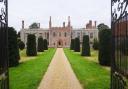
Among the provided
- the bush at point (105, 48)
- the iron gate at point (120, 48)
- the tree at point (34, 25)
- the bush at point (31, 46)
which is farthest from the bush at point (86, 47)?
the tree at point (34, 25)

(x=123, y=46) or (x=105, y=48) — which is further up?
(x=123, y=46)

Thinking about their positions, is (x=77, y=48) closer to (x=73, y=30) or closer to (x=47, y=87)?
(x=47, y=87)

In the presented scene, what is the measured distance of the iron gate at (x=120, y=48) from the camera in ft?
19.9

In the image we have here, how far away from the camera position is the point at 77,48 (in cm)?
4356

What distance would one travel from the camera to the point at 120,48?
21.4ft

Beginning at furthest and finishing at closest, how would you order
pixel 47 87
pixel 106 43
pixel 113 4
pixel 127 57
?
pixel 106 43 → pixel 47 87 → pixel 113 4 → pixel 127 57

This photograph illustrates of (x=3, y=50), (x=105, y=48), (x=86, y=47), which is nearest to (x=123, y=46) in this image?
(x=3, y=50)

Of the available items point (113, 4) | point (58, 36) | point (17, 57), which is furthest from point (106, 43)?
point (58, 36)

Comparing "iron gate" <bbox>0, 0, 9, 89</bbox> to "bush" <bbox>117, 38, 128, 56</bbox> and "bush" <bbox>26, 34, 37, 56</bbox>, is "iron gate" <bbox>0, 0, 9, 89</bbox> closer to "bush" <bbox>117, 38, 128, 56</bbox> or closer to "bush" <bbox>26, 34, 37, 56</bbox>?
"bush" <bbox>117, 38, 128, 56</bbox>

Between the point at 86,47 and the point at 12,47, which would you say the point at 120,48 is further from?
the point at 86,47

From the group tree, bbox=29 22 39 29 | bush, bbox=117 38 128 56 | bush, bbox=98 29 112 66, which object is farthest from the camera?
tree, bbox=29 22 39 29

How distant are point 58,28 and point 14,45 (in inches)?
2824

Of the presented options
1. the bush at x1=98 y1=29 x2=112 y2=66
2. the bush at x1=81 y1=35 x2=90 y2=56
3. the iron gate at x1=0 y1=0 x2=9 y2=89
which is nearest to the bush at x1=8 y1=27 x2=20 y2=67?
the bush at x1=98 y1=29 x2=112 y2=66

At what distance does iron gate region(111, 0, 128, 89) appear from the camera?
605 cm
